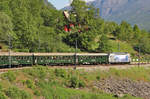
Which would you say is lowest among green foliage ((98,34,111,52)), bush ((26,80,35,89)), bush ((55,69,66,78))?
bush ((26,80,35,89))

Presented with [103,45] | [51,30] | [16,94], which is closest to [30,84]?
[16,94]

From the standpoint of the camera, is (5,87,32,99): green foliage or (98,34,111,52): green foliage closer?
(5,87,32,99): green foliage

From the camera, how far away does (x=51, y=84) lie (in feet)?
136

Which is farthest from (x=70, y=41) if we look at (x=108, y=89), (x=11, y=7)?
(x=108, y=89)

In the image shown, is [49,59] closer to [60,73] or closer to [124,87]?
[60,73]

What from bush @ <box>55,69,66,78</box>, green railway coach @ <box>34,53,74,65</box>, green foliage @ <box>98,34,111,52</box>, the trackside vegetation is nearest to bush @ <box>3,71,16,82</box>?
the trackside vegetation

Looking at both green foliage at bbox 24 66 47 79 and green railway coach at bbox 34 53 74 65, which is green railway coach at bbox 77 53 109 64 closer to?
green railway coach at bbox 34 53 74 65

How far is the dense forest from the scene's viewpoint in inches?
2921

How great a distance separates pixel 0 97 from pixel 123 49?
84671mm

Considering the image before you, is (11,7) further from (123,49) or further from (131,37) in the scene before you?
(131,37)

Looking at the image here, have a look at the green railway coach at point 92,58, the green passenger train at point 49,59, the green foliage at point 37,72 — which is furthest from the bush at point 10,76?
the green railway coach at point 92,58

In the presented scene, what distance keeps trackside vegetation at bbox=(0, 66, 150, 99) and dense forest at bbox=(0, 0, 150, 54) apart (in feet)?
83.5

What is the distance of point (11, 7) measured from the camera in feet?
277

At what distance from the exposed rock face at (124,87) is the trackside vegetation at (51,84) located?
1.74 metres
